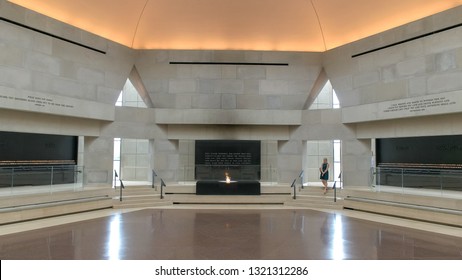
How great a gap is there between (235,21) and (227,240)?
39.0 ft

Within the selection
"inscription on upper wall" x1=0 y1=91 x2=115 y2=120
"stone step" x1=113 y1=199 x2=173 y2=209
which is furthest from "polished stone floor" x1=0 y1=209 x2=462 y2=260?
"inscription on upper wall" x1=0 y1=91 x2=115 y2=120

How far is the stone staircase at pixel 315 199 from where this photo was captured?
40.4ft

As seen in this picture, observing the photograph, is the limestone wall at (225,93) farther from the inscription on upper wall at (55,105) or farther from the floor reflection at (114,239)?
the floor reflection at (114,239)

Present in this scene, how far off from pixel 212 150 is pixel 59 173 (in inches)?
319

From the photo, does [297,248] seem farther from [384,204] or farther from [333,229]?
[384,204]

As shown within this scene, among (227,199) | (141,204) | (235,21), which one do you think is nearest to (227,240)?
(227,199)

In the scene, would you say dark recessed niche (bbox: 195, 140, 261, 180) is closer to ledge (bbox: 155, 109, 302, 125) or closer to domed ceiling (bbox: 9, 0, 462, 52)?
ledge (bbox: 155, 109, 302, 125)

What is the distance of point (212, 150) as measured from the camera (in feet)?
56.3

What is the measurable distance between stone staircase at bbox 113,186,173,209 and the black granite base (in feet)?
5.33

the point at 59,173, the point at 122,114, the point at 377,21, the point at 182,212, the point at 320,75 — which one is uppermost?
the point at 377,21

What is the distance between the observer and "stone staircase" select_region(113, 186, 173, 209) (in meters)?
12.2

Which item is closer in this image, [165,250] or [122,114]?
[165,250]

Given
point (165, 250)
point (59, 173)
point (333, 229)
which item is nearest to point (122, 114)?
point (59, 173)

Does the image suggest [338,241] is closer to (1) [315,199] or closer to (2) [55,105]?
(1) [315,199]
